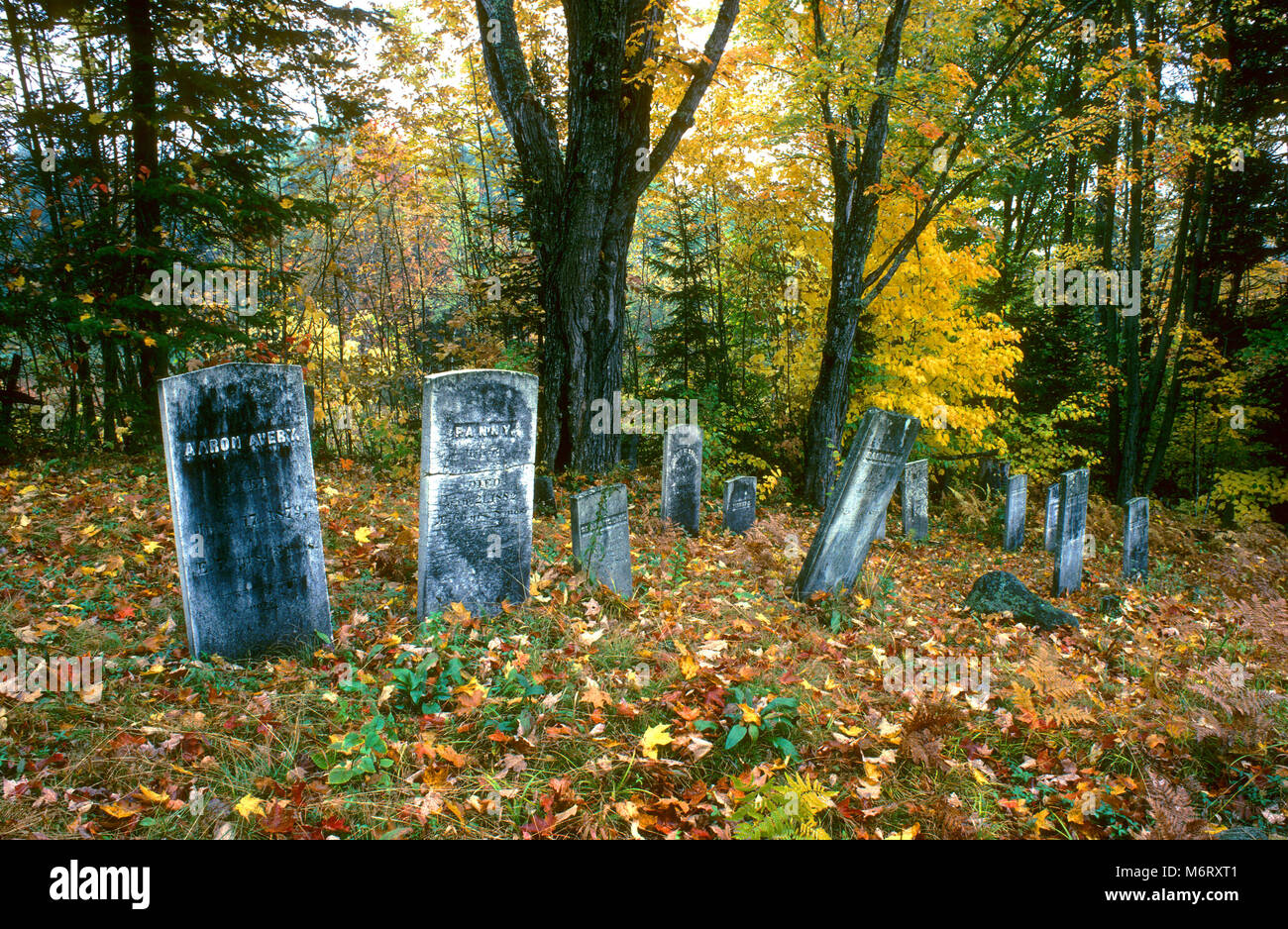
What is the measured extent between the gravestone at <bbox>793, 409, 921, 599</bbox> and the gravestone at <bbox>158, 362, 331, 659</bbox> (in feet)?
13.4

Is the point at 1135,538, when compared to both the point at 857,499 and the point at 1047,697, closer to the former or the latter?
the point at 857,499

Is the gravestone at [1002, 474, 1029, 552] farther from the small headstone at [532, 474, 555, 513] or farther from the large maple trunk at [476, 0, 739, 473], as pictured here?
the small headstone at [532, 474, 555, 513]

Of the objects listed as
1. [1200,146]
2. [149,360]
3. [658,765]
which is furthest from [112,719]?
[1200,146]

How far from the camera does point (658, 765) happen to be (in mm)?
2750

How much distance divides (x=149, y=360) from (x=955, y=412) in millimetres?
12082

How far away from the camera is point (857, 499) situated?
5.71 m

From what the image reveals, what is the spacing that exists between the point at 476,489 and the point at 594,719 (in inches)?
76.9

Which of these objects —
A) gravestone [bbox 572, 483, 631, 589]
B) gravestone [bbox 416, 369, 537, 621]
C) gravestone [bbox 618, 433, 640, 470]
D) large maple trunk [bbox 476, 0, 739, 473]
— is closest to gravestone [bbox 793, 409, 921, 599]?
gravestone [bbox 572, 483, 631, 589]

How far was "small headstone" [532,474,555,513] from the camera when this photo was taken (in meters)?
7.37

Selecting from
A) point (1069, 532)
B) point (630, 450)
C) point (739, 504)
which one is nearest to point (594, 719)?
point (739, 504)

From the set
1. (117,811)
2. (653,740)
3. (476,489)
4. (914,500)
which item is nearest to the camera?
(117,811)

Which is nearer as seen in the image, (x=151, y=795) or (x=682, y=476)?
(x=151, y=795)

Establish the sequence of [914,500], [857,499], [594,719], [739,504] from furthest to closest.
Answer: [914,500]
[739,504]
[857,499]
[594,719]

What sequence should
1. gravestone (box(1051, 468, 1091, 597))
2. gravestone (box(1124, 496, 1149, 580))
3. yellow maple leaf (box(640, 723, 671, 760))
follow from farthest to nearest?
gravestone (box(1124, 496, 1149, 580)) → gravestone (box(1051, 468, 1091, 597)) → yellow maple leaf (box(640, 723, 671, 760))
